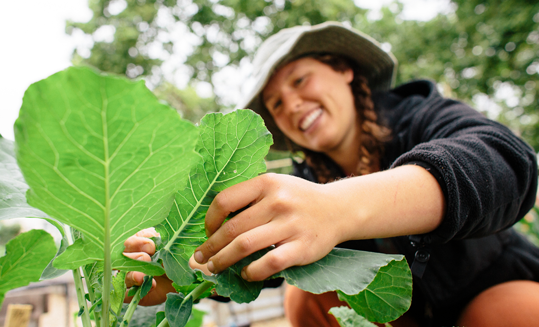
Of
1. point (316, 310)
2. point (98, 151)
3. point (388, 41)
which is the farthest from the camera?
point (388, 41)

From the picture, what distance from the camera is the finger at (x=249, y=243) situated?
36cm

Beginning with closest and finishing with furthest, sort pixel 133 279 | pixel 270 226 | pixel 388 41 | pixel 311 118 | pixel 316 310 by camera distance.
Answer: pixel 270 226, pixel 133 279, pixel 316 310, pixel 311 118, pixel 388 41

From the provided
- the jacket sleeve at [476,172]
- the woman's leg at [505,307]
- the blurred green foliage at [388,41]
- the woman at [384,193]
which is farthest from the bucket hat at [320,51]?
the blurred green foliage at [388,41]

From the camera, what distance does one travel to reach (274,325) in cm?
387

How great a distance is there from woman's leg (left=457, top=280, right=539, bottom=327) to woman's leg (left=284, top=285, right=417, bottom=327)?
0.57 feet

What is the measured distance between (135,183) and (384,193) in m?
0.34

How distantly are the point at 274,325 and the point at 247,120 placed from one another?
13.4ft

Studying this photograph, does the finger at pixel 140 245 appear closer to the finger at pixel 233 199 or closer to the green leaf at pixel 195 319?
the finger at pixel 233 199

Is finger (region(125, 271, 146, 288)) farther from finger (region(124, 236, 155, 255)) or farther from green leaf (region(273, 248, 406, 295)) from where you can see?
green leaf (region(273, 248, 406, 295))

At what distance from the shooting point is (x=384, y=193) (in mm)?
458

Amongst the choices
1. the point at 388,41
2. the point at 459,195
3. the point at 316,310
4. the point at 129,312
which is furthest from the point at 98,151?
the point at 388,41

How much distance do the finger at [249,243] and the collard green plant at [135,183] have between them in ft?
0.07

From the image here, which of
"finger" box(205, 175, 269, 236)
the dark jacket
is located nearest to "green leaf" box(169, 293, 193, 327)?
"finger" box(205, 175, 269, 236)

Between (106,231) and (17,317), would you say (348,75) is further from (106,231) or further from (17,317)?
(17,317)
